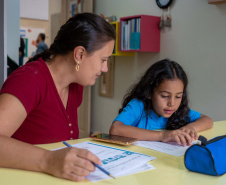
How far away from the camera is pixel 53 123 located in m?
1.36

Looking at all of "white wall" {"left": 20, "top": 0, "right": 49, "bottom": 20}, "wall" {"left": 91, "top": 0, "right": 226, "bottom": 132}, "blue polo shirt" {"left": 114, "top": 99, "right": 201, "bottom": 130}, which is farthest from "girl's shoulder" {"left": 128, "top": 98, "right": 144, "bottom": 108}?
"white wall" {"left": 20, "top": 0, "right": 49, "bottom": 20}

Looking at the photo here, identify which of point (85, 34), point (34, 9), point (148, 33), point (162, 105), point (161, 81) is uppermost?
point (34, 9)

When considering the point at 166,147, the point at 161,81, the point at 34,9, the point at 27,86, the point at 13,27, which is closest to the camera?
the point at 27,86

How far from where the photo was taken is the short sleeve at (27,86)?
3.37 ft

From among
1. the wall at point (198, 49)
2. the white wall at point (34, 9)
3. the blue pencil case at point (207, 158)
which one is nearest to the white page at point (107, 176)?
the blue pencil case at point (207, 158)

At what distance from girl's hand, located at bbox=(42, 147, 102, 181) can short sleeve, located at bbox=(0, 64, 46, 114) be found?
11.2 inches

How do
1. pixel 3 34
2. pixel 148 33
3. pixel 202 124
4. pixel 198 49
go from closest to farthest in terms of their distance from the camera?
pixel 202 124 → pixel 3 34 → pixel 198 49 → pixel 148 33

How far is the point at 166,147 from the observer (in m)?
1.21

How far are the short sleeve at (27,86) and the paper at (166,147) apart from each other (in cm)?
45

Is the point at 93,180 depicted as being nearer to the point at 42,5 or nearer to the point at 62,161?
the point at 62,161

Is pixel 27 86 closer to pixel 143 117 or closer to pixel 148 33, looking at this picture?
pixel 143 117

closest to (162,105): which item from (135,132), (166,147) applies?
(135,132)

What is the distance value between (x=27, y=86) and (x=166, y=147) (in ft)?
1.93

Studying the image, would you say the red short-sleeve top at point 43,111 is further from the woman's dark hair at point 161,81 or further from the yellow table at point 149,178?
the woman's dark hair at point 161,81
